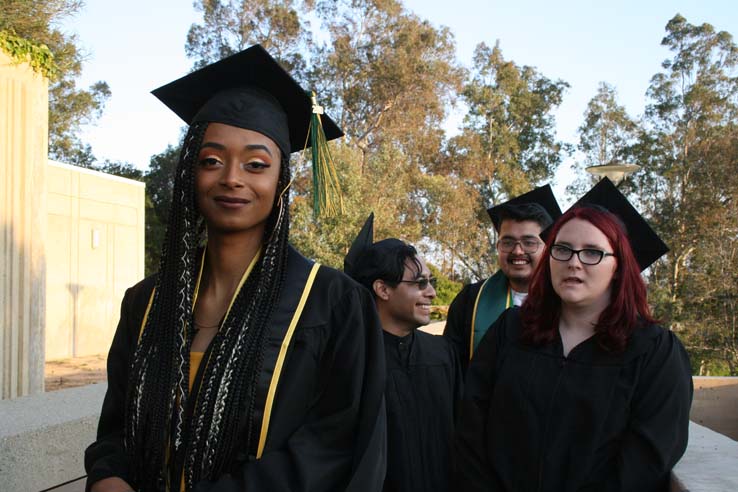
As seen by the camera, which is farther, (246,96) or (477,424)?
(477,424)

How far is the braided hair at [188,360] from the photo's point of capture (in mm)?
1751

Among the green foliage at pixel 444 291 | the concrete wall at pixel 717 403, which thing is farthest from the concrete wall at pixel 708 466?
the green foliage at pixel 444 291

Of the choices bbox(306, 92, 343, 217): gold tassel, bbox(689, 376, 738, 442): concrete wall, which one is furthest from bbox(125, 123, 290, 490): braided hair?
bbox(689, 376, 738, 442): concrete wall

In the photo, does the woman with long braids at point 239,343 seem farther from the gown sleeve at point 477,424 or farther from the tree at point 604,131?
the tree at point 604,131

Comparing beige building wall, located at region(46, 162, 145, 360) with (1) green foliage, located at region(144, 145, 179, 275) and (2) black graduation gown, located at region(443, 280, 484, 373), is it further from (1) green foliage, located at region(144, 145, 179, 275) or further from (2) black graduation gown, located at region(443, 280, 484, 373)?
(2) black graduation gown, located at region(443, 280, 484, 373)

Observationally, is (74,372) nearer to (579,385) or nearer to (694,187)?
(579,385)

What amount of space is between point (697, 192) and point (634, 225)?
24.7 metres

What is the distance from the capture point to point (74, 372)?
14789 millimetres

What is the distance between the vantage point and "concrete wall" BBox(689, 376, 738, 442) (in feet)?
24.8

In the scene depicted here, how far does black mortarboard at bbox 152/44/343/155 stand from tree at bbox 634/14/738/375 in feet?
58.6

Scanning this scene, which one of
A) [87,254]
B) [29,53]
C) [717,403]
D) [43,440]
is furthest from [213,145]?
[87,254]

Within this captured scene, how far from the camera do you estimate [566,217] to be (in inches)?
106

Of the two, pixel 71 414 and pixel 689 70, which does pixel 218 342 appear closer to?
pixel 71 414

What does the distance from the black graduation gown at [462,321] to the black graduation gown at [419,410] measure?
0.17 meters
